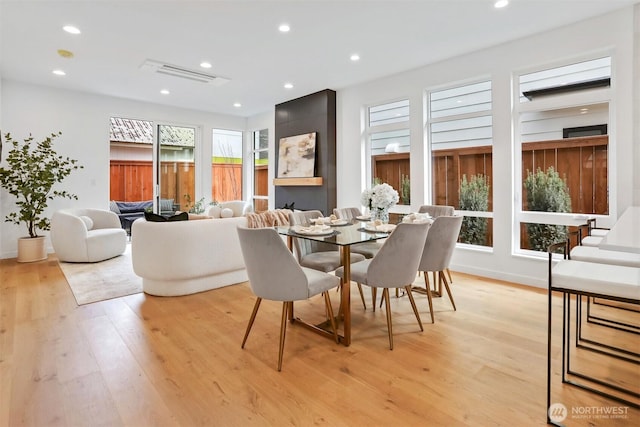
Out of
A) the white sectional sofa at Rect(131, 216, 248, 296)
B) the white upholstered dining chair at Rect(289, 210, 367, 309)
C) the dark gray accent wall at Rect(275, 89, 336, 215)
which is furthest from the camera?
the dark gray accent wall at Rect(275, 89, 336, 215)

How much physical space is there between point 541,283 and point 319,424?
10.5ft

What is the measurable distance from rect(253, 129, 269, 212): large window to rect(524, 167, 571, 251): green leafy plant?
5175 mm

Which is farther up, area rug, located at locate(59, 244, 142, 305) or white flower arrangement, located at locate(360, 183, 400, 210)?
white flower arrangement, located at locate(360, 183, 400, 210)

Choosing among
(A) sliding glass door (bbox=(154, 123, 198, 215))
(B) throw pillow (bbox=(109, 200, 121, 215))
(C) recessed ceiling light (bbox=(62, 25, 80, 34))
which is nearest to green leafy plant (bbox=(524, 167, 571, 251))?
(C) recessed ceiling light (bbox=(62, 25, 80, 34))

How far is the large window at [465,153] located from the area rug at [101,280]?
4027 millimetres

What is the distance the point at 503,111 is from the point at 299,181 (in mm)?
3386

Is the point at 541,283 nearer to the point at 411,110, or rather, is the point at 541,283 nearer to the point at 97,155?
the point at 411,110

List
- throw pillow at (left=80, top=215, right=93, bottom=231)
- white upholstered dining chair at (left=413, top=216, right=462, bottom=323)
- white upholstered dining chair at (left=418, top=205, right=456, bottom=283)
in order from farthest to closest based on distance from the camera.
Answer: throw pillow at (left=80, top=215, right=93, bottom=231) → white upholstered dining chair at (left=418, top=205, right=456, bottom=283) → white upholstered dining chair at (left=413, top=216, right=462, bottom=323)

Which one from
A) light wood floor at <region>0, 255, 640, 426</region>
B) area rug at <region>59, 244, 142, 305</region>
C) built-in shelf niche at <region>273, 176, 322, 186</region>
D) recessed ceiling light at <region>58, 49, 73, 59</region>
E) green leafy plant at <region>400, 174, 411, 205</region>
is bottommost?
light wood floor at <region>0, 255, 640, 426</region>

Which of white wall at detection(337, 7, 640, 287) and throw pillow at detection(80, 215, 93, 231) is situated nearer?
white wall at detection(337, 7, 640, 287)

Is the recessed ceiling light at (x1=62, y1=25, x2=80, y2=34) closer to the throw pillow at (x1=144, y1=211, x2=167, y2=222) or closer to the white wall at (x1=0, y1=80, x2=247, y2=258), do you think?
the throw pillow at (x1=144, y1=211, x2=167, y2=222)

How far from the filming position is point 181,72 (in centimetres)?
477

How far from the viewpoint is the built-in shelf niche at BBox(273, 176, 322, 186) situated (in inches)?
231

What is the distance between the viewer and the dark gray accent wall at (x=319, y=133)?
5762mm
